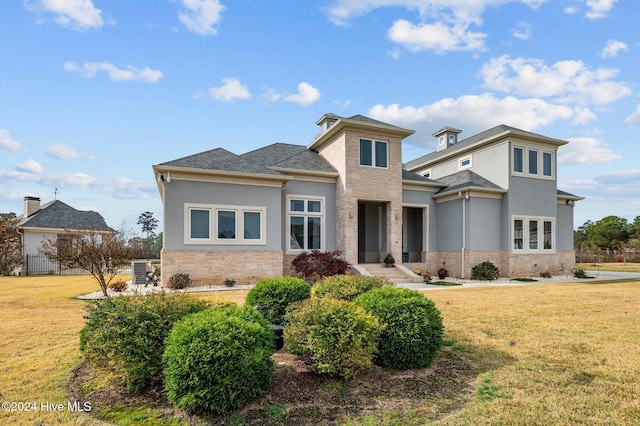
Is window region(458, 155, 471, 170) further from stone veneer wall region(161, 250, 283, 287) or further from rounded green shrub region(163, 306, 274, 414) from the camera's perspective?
rounded green shrub region(163, 306, 274, 414)

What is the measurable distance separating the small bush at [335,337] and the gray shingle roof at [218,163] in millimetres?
10989

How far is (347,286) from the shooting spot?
6.04m

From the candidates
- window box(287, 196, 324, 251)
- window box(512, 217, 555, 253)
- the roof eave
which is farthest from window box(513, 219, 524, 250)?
window box(287, 196, 324, 251)

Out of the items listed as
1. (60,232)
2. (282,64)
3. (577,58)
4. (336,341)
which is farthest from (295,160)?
(60,232)

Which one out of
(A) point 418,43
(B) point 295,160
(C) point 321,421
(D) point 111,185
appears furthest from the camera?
(D) point 111,185

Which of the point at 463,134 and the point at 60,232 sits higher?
the point at 463,134

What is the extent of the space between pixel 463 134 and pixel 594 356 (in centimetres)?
2413

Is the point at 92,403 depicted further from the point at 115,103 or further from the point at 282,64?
the point at 282,64

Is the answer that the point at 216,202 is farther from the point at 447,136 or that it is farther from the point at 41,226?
the point at 41,226

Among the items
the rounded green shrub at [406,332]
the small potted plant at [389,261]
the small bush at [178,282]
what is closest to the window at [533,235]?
the small potted plant at [389,261]

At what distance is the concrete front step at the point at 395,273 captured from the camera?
15.8m

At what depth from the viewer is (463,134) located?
26.6 m

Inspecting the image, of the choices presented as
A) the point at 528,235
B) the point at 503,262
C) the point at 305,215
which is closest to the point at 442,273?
the point at 503,262

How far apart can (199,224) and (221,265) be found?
6.26ft
